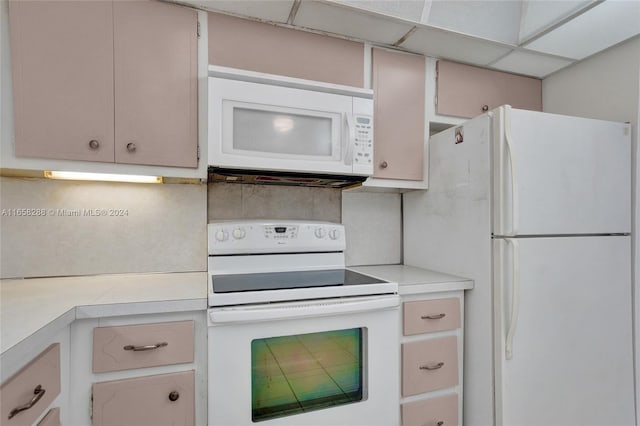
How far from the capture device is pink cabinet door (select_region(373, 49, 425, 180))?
180cm

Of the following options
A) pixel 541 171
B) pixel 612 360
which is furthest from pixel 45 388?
pixel 612 360

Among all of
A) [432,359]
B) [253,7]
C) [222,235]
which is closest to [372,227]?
[432,359]

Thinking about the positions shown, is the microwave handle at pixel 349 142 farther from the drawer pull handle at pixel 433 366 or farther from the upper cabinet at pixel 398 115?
the drawer pull handle at pixel 433 366

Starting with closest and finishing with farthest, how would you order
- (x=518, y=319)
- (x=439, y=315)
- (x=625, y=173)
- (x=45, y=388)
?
(x=45, y=388), (x=518, y=319), (x=439, y=315), (x=625, y=173)

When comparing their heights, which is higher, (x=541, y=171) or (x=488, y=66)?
(x=488, y=66)

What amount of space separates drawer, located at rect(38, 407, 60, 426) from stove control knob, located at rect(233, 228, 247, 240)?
33.5 inches

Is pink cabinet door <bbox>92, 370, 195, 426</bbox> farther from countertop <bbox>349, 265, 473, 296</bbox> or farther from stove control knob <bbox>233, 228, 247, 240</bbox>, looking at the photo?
countertop <bbox>349, 265, 473, 296</bbox>

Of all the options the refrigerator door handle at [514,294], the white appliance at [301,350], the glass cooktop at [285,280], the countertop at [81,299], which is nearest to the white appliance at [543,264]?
the refrigerator door handle at [514,294]

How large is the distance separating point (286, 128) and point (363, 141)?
0.38 metres

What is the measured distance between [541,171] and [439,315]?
812 millimetres

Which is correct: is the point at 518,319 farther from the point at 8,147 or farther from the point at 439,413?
the point at 8,147

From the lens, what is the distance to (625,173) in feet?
5.49

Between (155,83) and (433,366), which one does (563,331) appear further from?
(155,83)

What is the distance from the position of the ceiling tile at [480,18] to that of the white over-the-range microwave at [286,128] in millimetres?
533
